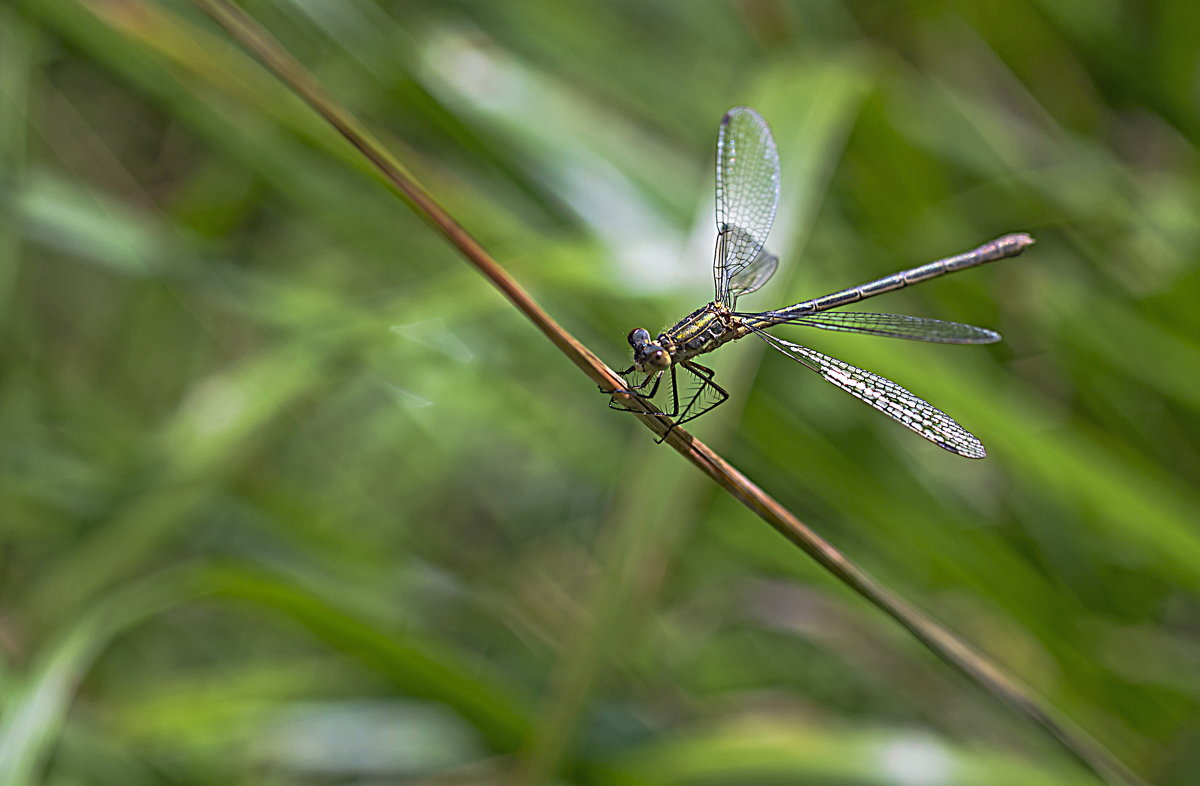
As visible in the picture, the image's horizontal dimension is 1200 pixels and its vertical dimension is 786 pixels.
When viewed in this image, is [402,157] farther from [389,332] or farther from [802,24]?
[802,24]

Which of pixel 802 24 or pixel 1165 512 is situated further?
pixel 802 24

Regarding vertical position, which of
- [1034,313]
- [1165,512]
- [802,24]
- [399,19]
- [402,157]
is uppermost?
[802,24]

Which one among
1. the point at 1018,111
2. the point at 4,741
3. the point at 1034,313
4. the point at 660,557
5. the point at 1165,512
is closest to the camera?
the point at 4,741

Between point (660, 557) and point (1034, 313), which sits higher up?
point (1034, 313)

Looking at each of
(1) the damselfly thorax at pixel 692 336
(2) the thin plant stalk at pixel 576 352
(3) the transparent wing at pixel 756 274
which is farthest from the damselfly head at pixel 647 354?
(3) the transparent wing at pixel 756 274

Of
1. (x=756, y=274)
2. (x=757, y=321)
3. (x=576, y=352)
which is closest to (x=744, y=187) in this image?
(x=756, y=274)

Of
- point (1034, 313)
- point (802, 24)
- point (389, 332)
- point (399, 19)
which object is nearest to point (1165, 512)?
point (1034, 313)

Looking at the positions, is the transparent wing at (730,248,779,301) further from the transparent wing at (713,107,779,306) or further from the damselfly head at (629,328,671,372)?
the damselfly head at (629,328,671,372)

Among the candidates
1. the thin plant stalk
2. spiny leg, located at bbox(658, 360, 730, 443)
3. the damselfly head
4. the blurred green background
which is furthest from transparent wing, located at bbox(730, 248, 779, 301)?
the thin plant stalk

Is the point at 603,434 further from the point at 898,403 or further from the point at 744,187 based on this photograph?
the point at 898,403
